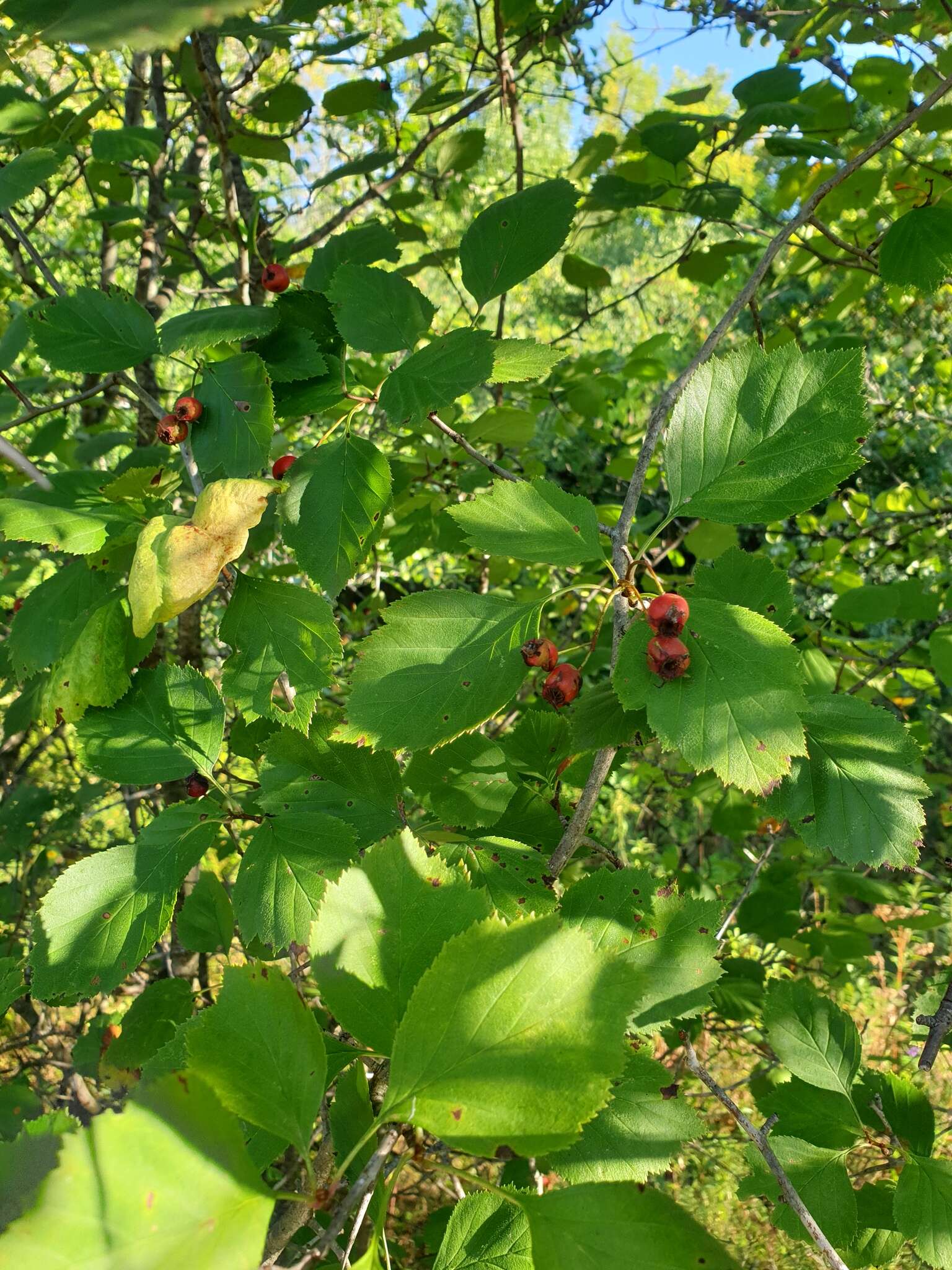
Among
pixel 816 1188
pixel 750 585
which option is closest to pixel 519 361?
pixel 750 585

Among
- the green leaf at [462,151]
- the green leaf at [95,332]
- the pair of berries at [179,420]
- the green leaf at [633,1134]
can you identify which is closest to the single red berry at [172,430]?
the pair of berries at [179,420]

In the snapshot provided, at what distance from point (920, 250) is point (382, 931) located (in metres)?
1.44

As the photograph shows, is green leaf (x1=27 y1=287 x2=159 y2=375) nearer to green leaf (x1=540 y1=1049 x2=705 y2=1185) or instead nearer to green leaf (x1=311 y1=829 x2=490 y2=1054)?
green leaf (x1=311 y1=829 x2=490 y2=1054)

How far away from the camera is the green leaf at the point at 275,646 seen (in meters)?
0.98

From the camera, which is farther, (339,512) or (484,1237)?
(339,512)

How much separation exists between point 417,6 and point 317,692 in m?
2.40

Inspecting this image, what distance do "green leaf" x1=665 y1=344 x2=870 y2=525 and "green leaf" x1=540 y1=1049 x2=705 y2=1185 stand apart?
55cm

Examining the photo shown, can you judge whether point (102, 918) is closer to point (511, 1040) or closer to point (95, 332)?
point (511, 1040)

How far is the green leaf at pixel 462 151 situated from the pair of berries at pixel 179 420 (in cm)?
149

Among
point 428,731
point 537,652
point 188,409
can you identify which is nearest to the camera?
point 428,731

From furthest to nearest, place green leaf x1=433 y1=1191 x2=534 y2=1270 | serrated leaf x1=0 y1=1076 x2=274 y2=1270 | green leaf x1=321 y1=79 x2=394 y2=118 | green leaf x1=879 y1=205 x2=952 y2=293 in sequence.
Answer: green leaf x1=321 y1=79 x2=394 y2=118 → green leaf x1=879 y1=205 x2=952 y2=293 → green leaf x1=433 y1=1191 x2=534 y2=1270 → serrated leaf x1=0 y1=1076 x2=274 y2=1270

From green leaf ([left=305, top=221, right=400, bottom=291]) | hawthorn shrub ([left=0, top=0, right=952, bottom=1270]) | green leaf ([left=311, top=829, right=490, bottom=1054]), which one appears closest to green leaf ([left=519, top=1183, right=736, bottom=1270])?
hawthorn shrub ([left=0, top=0, right=952, bottom=1270])

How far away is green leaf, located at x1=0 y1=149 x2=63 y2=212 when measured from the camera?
45.6 inches

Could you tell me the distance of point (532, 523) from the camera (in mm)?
877
